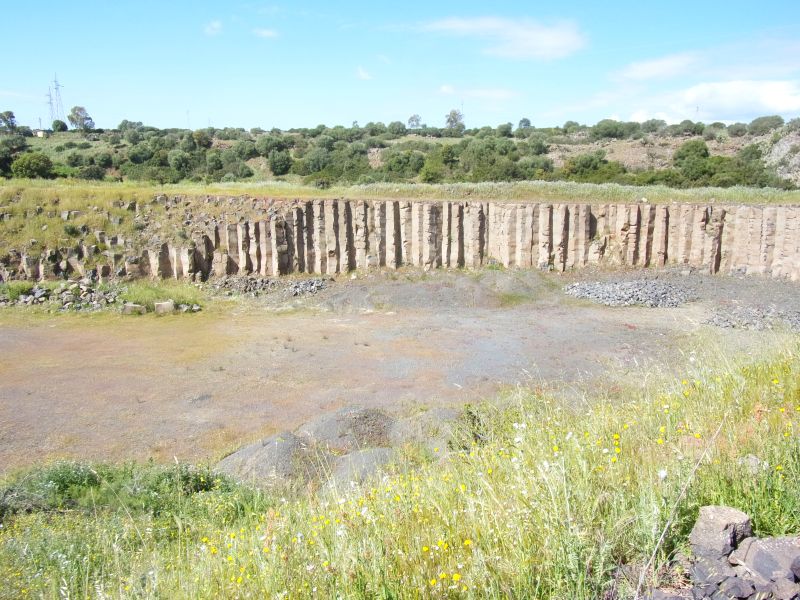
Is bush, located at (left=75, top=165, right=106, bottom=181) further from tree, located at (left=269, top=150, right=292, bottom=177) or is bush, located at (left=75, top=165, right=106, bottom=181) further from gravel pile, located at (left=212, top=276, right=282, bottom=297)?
gravel pile, located at (left=212, top=276, right=282, bottom=297)

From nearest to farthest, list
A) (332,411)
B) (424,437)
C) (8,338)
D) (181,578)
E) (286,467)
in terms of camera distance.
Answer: (181,578)
(286,467)
(424,437)
(332,411)
(8,338)

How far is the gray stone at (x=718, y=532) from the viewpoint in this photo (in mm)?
3391

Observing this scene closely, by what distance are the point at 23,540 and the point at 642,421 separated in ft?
18.6

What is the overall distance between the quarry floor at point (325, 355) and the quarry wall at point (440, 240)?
3.23 feet

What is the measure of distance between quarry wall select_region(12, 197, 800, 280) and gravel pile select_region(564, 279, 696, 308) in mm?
1705

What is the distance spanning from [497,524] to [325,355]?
32.4 feet

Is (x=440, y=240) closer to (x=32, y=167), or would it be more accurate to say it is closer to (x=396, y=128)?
(x=32, y=167)

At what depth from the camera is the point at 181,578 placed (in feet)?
13.1

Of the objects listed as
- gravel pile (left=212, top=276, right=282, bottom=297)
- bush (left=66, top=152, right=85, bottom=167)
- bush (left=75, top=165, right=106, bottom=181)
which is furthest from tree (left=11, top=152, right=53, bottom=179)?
gravel pile (left=212, top=276, right=282, bottom=297)

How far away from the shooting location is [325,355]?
1339 cm

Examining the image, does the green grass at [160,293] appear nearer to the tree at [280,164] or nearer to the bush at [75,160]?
the tree at [280,164]

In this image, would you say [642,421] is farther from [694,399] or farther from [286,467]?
[286,467]

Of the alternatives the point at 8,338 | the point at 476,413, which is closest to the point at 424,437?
the point at 476,413

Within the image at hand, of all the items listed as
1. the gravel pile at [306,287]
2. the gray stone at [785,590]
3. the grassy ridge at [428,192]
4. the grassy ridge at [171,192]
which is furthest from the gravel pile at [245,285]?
the gray stone at [785,590]
